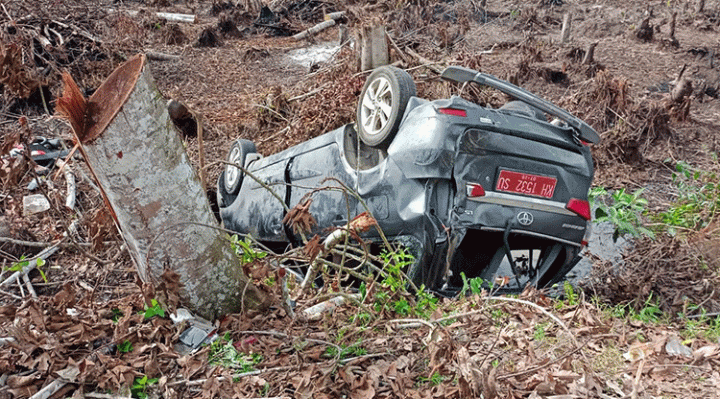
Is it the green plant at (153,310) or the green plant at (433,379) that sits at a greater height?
the green plant at (153,310)

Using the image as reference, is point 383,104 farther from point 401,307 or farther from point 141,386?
point 141,386

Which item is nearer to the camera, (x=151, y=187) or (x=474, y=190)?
(x=151, y=187)

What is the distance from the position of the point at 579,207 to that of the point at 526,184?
51 cm

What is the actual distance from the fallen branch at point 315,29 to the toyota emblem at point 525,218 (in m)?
11.7

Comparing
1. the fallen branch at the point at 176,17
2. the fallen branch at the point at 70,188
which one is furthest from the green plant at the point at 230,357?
A: the fallen branch at the point at 176,17

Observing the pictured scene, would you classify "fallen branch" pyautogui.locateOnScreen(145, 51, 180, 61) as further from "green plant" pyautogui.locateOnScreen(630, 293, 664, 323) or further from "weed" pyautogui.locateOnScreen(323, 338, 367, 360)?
"weed" pyautogui.locateOnScreen(323, 338, 367, 360)

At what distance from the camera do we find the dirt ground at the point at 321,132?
100 inches

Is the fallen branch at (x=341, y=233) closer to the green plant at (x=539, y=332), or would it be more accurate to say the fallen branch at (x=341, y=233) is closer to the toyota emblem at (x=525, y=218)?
the green plant at (x=539, y=332)

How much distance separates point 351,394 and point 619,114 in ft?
24.4

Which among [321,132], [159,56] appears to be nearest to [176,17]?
[159,56]

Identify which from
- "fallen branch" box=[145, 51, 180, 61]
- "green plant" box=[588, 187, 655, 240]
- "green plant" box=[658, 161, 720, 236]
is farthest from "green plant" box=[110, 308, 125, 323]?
"fallen branch" box=[145, 51, 180, 61]

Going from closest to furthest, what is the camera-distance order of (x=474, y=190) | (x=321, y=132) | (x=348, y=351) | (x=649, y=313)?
(x=348, y=351) → (x=474, y=190) → (x=649, y=313) → (x=321, y=132)

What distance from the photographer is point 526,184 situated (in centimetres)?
424

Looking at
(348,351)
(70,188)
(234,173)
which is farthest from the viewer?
(234,173)
